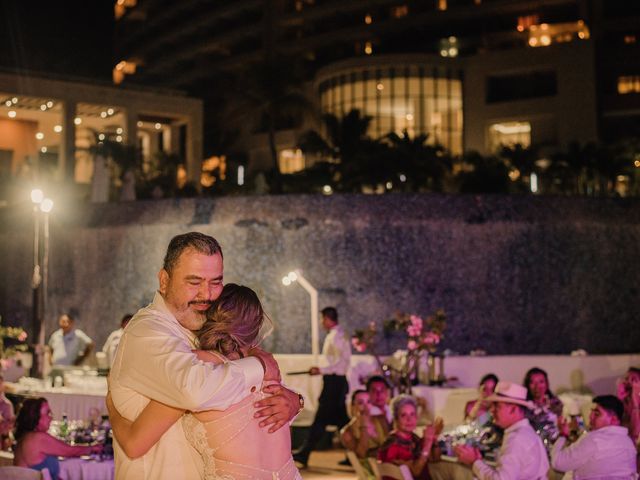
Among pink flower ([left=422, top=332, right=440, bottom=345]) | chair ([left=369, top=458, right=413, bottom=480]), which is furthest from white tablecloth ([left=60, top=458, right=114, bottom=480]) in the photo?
pink flower ([left=422, top=332, right=440, bottom=345])

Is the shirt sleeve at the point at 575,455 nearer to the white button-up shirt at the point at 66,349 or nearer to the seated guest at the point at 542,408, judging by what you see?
the seated guest at the point at 542,408

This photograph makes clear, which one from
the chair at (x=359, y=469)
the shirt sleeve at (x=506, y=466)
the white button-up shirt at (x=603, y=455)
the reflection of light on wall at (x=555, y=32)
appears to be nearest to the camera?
the shirt sleeve at (x=506, y=466)

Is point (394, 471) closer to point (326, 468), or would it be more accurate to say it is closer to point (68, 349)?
point (326, 468)

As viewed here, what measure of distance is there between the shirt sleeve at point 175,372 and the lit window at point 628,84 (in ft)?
134

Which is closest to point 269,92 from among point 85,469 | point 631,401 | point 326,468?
point 326,468

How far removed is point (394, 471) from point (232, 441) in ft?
11.1

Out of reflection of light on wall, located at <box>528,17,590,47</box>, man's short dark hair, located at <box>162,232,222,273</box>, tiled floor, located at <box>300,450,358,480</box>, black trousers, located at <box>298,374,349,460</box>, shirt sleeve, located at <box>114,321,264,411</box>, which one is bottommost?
tiled floor, located at <box>300,450,358,480</box>

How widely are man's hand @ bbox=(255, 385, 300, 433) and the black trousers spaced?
25.4 ft

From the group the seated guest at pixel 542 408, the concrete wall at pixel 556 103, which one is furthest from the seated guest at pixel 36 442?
the concrete wall at pixel 556 103

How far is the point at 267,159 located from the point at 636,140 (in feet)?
66.4

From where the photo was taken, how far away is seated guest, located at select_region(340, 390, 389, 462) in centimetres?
780

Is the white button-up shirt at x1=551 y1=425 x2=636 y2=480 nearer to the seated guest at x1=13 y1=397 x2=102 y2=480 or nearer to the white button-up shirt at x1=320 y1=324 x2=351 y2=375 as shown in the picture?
the seated guest at x1=13 y1=397 x2=102 y2=480

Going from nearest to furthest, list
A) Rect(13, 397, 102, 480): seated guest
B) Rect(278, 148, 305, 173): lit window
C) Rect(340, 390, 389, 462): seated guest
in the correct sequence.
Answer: Rect(13, 397, 102, 480): seated guest, Rect(340, 390, 389, 462): seated guest, Rect(278, 148, 305, 173): lit window

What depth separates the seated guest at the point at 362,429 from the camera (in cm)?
780
